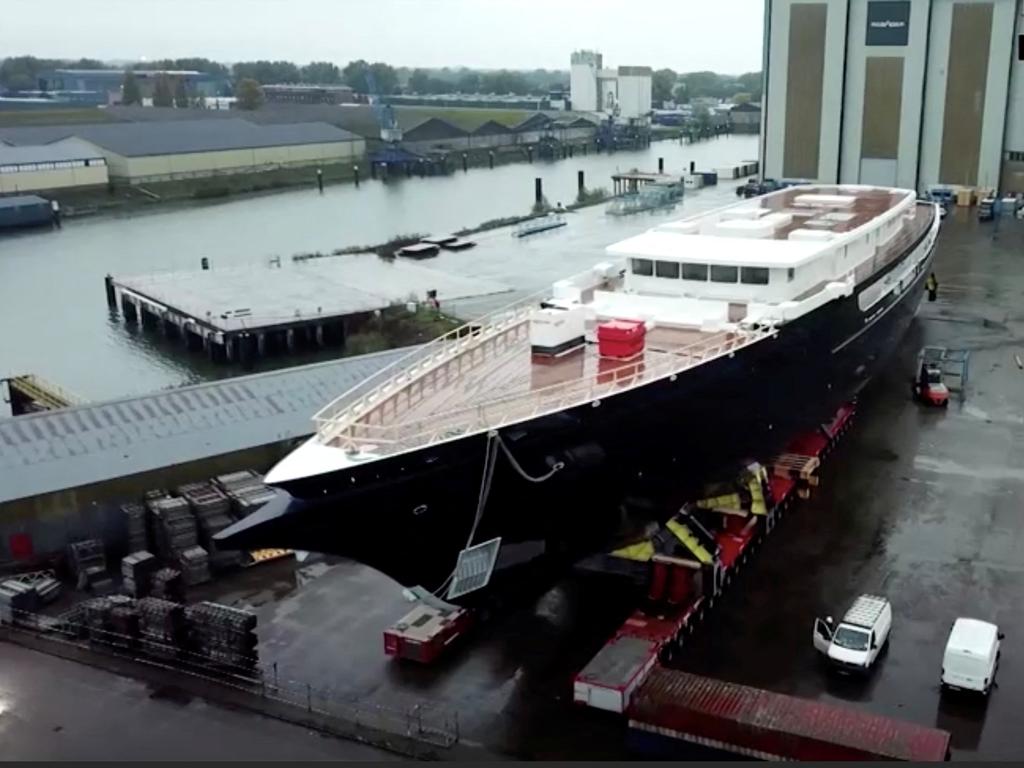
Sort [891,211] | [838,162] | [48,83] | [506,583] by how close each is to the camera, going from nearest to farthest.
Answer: [506,583], [891,211], [838,162], [48,83]

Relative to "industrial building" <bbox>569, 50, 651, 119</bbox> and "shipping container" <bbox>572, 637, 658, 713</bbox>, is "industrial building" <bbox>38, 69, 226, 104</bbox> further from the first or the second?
"shipping container" <bbox>572, 637, 658, 713</bbox>

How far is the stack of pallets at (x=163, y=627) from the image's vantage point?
11.0 meters

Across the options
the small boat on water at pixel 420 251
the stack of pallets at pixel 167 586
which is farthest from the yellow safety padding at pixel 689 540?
the small boat on water at pixel 420 251

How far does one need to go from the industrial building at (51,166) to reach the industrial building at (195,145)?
3.45ft

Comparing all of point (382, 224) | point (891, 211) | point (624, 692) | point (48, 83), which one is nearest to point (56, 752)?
point (624, 692)

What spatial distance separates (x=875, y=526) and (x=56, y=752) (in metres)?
10.1

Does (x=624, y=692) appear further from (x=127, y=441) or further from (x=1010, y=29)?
(x=1010, y=29)

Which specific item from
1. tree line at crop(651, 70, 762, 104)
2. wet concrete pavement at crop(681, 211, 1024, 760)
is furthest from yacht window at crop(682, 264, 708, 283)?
tree line at crop(651, 70, 762, 104)

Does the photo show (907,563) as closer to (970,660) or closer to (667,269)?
(970,660)

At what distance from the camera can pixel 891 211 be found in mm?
20062

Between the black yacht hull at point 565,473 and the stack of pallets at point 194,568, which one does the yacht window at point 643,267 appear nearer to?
the black yacht hull at point 565,473

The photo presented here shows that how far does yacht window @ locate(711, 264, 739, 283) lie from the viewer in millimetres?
14805

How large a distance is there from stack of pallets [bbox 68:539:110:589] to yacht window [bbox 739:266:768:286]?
9287 millimetres

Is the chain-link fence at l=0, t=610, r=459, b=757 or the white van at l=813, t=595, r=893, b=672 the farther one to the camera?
the white van at l=813, t=595, r=893, b=672
